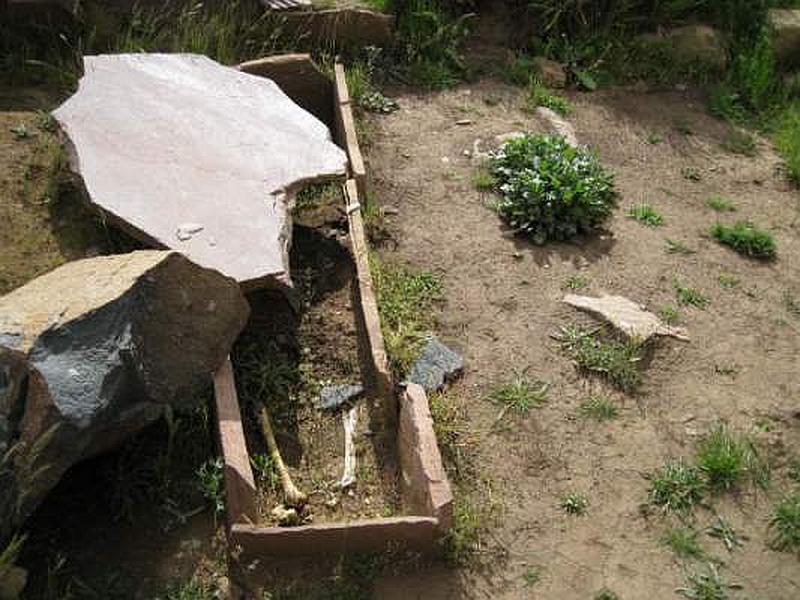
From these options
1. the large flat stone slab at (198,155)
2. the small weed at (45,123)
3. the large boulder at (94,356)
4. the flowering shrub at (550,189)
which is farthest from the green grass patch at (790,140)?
the small weed at (45,123)

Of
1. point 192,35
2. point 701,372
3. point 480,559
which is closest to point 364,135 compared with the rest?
point 192,35

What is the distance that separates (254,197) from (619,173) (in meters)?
2.83

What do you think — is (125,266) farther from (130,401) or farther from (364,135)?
(364,135)

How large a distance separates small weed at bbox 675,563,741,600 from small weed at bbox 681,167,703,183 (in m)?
3.30

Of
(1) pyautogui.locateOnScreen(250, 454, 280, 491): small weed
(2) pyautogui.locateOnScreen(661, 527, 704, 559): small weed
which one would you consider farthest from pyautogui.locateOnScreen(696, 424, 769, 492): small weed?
(1) pyautogui.locateOnScreen(250, 454, 280, 491): small weed

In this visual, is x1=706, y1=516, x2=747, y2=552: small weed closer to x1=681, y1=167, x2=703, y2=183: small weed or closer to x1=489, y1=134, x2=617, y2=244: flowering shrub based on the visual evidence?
x1=489, y1=134, x2=617, y2=244: flowering shrub

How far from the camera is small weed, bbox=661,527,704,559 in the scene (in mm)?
3564

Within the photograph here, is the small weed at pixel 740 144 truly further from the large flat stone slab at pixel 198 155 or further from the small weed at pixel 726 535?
the small weed at pixel 726 535

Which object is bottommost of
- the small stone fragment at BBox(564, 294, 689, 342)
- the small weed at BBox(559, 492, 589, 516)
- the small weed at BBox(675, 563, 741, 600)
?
the small weed at BBox(559, 492, 589, 516)

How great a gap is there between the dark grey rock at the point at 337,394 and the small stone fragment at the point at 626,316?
4.48 ft

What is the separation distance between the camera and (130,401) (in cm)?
333

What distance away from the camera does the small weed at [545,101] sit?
21.0 ft

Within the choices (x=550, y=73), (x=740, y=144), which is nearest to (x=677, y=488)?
(x=740, y=144)

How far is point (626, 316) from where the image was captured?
459cm
